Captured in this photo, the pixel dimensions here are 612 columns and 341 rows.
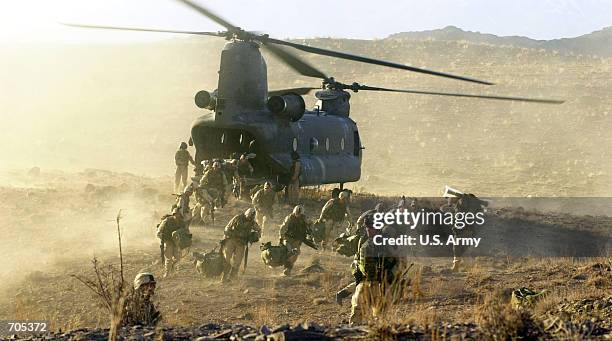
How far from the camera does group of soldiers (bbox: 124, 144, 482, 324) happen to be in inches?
340

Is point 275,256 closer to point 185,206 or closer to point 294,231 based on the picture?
point 294,231

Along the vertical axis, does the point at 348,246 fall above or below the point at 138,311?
below

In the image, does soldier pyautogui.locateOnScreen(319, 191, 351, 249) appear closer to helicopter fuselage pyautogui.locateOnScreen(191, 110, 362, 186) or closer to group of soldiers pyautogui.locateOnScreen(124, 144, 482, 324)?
group of soldiers pyautogui.locateOnScreen(124, 144, 482, 324)

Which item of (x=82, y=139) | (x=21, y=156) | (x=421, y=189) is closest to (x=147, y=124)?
(x=82, y=139)

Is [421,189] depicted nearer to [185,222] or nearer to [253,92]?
[253,92]

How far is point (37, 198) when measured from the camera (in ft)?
66.3

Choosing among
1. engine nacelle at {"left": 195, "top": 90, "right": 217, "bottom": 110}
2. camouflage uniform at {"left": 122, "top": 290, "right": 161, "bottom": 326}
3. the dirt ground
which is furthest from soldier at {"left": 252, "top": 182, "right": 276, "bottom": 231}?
camouflage uniform at {"left": 122, "top": 290, "right": 161, "bottom": 326}

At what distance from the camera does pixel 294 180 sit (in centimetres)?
1922

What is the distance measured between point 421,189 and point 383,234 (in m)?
23.2

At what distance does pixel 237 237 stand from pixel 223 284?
904 millimetres

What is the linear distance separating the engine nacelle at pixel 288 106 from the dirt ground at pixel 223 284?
8.30 ft

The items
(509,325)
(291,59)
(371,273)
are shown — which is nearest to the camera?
(509,325)

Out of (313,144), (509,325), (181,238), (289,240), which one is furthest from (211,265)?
(313,144)

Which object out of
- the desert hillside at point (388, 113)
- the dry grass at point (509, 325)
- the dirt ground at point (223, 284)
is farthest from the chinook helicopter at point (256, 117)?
the desert hillside at point (388, 113)
